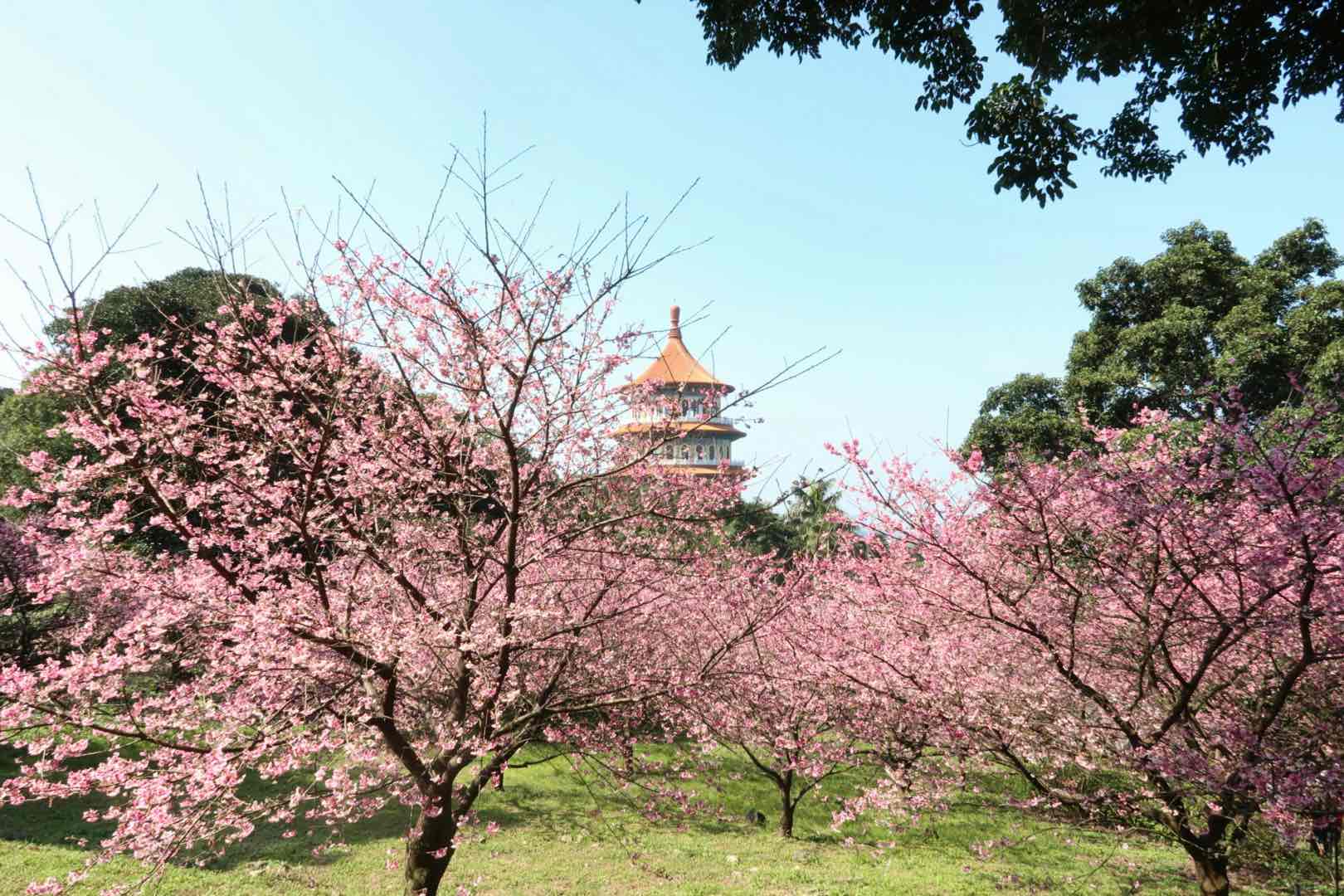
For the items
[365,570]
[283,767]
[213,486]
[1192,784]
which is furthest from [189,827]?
[1192,784]

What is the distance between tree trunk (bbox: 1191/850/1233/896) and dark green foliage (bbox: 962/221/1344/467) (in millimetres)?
10875

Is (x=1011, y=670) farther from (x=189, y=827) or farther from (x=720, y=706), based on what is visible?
(x=189, y=827)

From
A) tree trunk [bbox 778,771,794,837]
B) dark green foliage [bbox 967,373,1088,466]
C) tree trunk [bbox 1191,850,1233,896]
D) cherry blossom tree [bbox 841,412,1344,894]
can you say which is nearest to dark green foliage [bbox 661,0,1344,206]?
cherry blossom tree [bbox 841,412,1344,894]

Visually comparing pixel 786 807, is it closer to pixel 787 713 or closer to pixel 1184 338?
pixel 787 713

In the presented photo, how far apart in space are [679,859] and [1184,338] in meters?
17.8

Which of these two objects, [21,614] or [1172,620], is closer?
[1172,620]

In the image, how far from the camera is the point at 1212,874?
6043 millimetres

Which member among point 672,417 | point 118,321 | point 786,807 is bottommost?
point 786,807

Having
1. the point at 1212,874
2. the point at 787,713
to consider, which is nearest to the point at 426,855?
the point at 1212,874

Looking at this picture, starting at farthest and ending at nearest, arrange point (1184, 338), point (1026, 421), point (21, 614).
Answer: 1. point (1026, 421)
2. point (1184, 338)
3. point (21, 614)

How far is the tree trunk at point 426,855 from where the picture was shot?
5.49m

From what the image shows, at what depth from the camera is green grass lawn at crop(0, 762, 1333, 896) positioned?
8.98 metres

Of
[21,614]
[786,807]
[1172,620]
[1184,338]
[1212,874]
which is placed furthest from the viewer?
[1184,338]

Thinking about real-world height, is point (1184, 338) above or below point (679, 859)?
above
